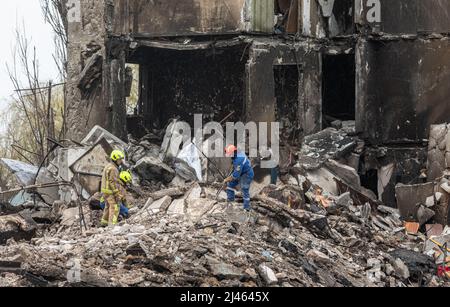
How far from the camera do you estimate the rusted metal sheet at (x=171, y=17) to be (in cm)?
1623

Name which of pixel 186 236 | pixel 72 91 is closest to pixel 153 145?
pixel 72 91

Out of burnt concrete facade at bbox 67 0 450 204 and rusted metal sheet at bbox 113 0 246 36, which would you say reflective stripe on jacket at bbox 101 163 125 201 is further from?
rusted metal sheet at bbox 113 0 246 36

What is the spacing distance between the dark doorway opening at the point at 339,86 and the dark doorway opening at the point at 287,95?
7.07 feet

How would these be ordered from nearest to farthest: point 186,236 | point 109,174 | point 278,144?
point 186,236 < point 109,174 < point 278,144

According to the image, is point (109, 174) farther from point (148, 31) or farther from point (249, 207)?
point (148, 31)

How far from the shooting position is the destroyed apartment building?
12438 mm

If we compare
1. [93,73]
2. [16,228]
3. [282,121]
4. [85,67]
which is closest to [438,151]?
[282,121]

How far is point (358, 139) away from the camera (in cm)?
1666

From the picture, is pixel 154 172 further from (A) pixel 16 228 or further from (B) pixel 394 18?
(B) pixel 394 18

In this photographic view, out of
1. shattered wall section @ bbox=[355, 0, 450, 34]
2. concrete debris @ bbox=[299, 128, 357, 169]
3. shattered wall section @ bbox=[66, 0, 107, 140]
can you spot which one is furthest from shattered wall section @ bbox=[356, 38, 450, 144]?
shattered wall section @ bbox=[66, 0, 107, 140]

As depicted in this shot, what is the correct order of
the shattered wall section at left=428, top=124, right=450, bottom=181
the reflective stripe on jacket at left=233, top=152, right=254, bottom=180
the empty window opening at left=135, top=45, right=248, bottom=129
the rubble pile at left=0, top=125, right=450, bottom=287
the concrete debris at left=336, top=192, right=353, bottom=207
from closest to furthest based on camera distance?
1. the rubble pile at left=0, top=125, right=450, bottom=287
2. the reflective stripe on jacket at left=233, top=152, right=254, bottom=180
3. the concrete debris at left=336, top=192, right=353, bottom=207
4. the shattered wall section at left=428, top=124, right=450, bottom=181
5. the empty window opening at left=135, top=45, right=248, bottom=129

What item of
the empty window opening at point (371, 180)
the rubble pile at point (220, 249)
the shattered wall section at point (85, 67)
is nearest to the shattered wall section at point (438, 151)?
the empty window opening at point (371, 180)

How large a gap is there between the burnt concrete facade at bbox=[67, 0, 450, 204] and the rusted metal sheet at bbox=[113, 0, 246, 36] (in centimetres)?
2
